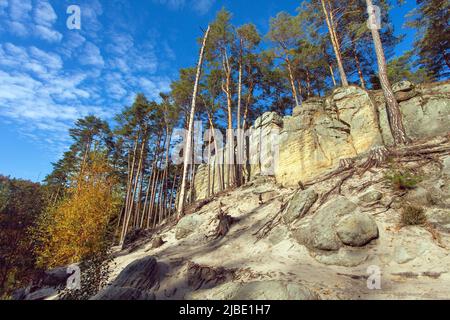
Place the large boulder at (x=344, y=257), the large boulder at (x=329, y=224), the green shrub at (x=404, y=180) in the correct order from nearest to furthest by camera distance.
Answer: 1. the large boulder at (x=344, y=257)
2. the large boulder at (x=329, y=224)
3. the green shrub at (x=404, y=180)

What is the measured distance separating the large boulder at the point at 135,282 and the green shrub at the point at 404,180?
24.5 ft

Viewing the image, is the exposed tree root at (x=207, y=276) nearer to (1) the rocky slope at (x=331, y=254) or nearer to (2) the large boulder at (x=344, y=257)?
(1) the rocky slope at (x=331, y=254)

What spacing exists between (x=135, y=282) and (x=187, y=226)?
6104mm

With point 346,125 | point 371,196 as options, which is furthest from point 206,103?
point 371,196

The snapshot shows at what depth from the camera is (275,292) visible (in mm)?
3861

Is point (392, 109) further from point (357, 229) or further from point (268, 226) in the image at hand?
point (268, 226)

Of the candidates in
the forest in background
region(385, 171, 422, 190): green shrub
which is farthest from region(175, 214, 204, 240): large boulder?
region(385, 171, 422, 190): green shrub

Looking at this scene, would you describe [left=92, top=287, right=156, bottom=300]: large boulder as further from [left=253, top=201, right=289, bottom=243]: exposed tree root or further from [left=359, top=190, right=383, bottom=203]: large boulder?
[left=359, top=190, right=383, bottom=203]: large boulder

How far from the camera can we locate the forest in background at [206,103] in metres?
12.0

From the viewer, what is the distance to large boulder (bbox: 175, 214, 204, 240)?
11395 mm

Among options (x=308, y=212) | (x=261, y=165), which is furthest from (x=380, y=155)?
(x=261, y=165)

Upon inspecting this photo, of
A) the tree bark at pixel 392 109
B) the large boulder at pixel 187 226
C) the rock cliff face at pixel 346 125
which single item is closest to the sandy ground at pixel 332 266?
the large boulder at pixel 187 226

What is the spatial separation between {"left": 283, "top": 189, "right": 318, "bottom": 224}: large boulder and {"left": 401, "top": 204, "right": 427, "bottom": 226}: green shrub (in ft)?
8.53

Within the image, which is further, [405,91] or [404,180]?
[405,91]
